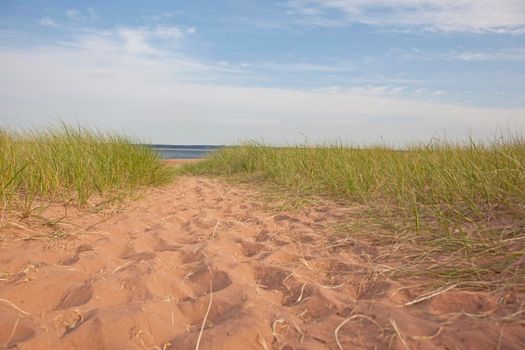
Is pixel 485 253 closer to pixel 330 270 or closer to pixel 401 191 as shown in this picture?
pixel 330 270

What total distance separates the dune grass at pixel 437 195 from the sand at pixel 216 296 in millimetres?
244

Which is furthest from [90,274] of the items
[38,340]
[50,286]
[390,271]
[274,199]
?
[274,199]

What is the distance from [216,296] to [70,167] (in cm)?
272

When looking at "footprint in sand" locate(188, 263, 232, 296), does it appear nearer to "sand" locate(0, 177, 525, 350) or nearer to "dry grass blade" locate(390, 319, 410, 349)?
"sand" locate(0, 177, 525, 350)

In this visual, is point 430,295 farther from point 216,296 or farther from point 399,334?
point 216,296

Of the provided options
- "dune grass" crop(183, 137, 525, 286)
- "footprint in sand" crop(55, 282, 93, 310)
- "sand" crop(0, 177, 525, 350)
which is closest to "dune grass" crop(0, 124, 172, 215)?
"sand" crop(0, 177, 525, 350)

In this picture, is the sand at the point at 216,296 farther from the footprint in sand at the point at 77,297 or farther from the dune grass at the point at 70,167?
the dune grass at the point at 70,167

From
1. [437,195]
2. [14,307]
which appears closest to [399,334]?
[14,307]

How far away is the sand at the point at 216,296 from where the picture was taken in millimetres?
1264

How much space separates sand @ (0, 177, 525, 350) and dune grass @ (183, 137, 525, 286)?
0.80 feet

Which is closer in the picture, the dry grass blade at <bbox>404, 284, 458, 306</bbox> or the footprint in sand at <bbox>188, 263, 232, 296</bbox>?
the dry grass blade at <bbox>404, 284, 458, 306</bbox>

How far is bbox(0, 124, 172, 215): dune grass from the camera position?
2.93m

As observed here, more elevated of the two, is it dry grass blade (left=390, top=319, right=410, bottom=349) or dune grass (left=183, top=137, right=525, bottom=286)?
dune grass (left=183, top=137, right=525, bottom=286)

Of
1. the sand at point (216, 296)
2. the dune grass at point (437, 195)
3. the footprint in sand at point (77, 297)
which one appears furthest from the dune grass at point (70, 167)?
the dune grass at point (437, 195)
